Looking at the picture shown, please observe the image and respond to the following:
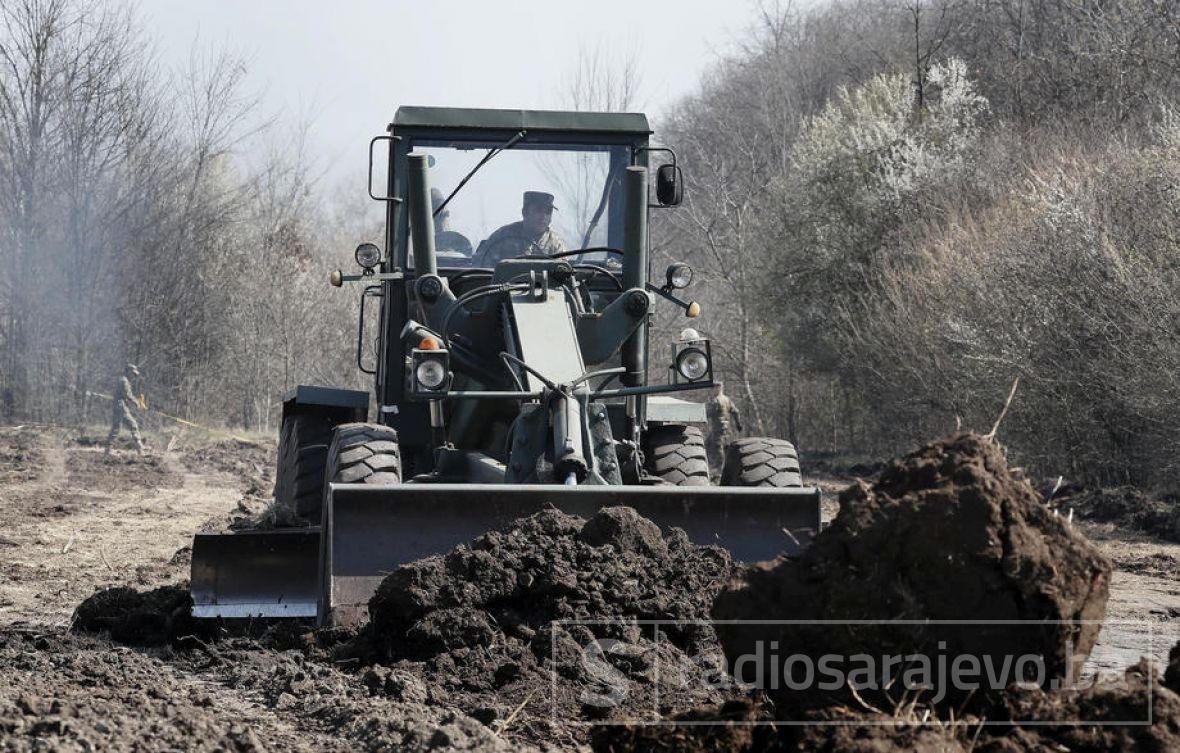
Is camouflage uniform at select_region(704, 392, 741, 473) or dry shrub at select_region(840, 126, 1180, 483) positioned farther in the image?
camouflage uniform at select_region(704, 392, 741, 473)

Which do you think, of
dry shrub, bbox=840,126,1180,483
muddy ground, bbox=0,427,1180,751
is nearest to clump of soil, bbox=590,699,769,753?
muddy ground, bbox=0,427,1180,751

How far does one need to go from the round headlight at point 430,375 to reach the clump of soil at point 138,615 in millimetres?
1615

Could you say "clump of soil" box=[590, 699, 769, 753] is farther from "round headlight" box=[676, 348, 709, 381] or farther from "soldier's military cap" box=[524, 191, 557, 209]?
"soldier's military cap" box=[524, 191, 557, 209]

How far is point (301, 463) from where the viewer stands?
336 inches

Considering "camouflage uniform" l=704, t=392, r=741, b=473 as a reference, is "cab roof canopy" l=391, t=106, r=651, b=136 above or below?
above

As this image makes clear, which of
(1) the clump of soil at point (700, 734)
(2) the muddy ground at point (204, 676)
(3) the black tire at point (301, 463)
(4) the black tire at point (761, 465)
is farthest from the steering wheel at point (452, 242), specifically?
(1) the clump of soil at point (700, 734)

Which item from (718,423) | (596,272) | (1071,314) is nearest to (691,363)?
(596,272)

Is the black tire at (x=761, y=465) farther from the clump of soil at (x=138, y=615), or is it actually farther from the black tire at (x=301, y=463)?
the clump of soil at (x=138, y=615)

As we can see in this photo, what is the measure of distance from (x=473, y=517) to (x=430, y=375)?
0.87m

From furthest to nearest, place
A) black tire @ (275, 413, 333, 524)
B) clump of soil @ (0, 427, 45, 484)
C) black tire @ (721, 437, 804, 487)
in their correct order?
clump of soil @ (0, 427, 45, 484)
black tire @ (275, 413, 333, 524)
black tire @ (721, 437, 804, 487)

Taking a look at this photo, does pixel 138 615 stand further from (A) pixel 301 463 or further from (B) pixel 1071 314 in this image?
(B) pixel 1071 314

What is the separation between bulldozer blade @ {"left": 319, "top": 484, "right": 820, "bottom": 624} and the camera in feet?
20.7

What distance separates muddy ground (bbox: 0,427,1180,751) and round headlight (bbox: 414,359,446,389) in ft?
4.36

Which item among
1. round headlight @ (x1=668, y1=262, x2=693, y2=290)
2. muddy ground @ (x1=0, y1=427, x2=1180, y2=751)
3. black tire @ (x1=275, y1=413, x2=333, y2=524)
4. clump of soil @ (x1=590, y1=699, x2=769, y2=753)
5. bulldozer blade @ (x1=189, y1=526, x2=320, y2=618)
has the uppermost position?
round headlight @ (x1=668, y1=262, x2=693, y2=290)
